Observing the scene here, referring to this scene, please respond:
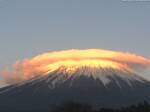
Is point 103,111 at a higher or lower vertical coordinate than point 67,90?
lower

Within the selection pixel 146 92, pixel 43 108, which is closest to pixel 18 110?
pixel 43 108

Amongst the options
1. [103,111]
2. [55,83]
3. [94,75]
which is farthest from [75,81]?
[103,111]

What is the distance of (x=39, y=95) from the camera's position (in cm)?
15275

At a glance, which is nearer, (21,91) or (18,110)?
(18,110)

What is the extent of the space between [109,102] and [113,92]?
318 inches

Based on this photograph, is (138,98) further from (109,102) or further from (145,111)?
(145,111)

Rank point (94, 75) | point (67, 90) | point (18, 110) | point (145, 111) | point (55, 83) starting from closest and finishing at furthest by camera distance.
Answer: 1. point (145, 111)
2. point (18, 110)
3. point (67, 90)
4. point (55, 83)
5. point (94, 75)

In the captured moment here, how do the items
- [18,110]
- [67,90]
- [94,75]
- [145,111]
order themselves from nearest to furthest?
[145,111]
[18,110]
[67,90]
[94,75]

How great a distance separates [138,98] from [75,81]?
68.0ft

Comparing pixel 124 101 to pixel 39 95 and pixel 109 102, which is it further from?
pixel 39 95

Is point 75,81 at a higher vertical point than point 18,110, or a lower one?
higher

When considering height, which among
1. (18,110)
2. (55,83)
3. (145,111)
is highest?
(55,83)

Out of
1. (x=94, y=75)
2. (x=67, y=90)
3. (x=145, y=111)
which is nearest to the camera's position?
(x=145, y=111)

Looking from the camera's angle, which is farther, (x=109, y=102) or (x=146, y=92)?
(x=146, y=92)
